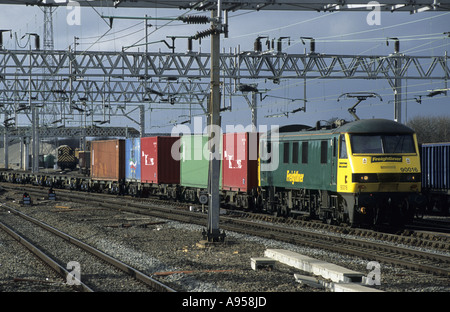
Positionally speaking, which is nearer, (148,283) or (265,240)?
(148,283)

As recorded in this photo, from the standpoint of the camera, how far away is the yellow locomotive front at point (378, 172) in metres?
19.2

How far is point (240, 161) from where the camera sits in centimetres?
2747

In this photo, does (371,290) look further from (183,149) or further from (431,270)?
(183,149)

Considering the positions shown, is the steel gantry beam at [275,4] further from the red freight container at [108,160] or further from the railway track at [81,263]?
the red freight container at [108,160]

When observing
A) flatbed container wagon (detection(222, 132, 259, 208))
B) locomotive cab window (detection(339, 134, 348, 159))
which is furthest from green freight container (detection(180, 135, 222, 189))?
locomotive cab window (detection(339, 134, 348, 159))

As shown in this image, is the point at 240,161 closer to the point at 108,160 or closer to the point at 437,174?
the point at 437,174

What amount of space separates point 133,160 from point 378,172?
23.1m

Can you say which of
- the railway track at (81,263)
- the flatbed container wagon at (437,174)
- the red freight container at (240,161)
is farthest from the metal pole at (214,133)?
the flatbed container wagon at (437,174)

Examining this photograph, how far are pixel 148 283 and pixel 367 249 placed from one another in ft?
22.5

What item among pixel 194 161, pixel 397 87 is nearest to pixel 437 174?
pixel 194 161

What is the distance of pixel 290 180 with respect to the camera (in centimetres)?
2377

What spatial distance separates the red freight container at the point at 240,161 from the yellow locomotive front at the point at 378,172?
23.6ft

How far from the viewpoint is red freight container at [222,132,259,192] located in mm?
26828

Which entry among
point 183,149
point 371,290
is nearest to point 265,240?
point 371,290
